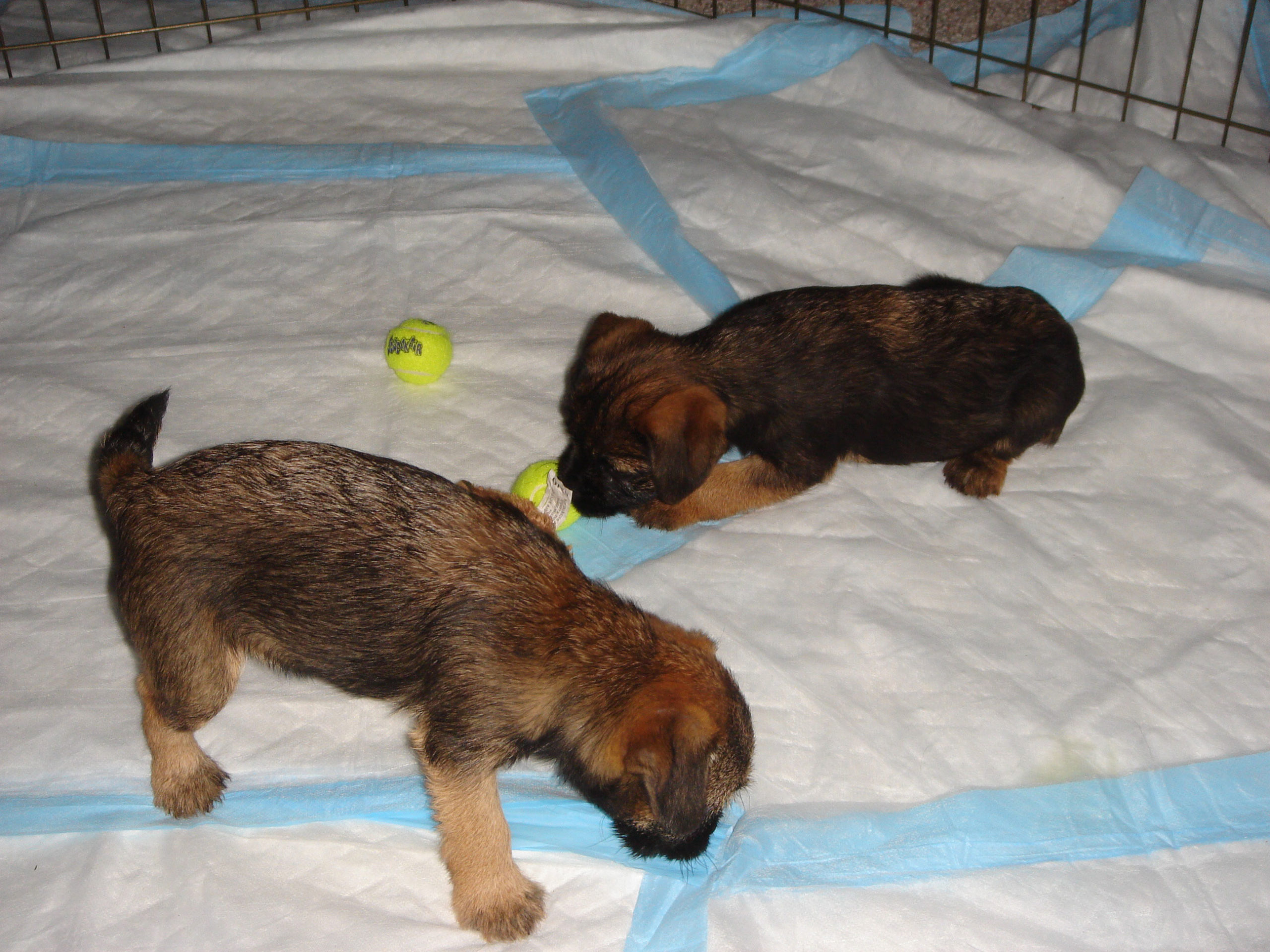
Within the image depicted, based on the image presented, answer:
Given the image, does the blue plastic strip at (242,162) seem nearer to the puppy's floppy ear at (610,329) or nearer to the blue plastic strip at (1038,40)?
the puppy's floppy ear at (610,329)

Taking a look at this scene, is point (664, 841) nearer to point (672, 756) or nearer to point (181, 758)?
point (672, 756)

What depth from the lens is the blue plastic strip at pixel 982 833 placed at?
2990mm

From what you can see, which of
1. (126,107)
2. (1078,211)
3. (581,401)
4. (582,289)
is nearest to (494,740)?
(581,401)

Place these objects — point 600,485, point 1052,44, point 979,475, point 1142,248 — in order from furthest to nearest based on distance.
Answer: point 1052,44 < point 1142,248 < point 979,475 < point 600,485

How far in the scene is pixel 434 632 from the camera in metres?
2.78

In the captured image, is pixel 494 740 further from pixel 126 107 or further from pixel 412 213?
pixel 126 107

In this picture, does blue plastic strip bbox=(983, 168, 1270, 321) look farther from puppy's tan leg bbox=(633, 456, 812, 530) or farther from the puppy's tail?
the puppy's tail

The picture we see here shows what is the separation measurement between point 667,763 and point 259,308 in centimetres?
293

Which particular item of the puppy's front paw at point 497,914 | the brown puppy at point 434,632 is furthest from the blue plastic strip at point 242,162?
the puppy's front paw at point 497,914

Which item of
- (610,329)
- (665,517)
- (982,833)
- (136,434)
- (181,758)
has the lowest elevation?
(982,833)

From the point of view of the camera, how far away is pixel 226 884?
117 inches

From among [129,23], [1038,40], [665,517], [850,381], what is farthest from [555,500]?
[129,23]

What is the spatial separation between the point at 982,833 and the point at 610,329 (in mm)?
1975

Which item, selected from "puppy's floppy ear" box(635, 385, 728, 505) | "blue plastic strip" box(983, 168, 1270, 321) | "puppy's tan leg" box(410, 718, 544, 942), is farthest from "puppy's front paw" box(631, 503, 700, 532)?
"blue plastic strip" box(983, 168, 1270, 321)
